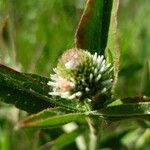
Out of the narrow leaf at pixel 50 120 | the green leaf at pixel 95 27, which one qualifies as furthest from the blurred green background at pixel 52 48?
the narrow leaf at pixel 50 120

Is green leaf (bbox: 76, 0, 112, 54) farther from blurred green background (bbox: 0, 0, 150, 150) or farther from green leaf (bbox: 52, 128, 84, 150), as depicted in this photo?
green leaf (bbox: 52, 128, 84, 150)

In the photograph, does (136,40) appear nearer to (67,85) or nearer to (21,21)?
(21,21)

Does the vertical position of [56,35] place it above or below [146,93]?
above

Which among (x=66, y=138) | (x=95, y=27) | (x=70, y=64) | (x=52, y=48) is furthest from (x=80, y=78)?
(x=52, y=48)

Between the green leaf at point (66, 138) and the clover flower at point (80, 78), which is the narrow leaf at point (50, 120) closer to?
the clover flower at point (80, 78)

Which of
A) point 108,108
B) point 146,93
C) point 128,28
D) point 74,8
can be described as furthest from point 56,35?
point 108,108
